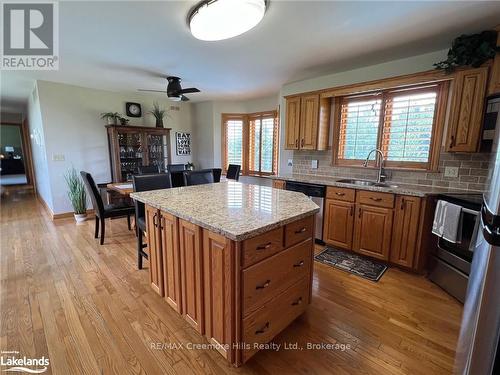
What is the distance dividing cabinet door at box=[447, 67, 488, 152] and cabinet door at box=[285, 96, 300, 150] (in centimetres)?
178

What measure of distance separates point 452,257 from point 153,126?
5.51 m

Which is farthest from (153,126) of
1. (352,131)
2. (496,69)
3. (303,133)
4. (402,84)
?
(496,69)

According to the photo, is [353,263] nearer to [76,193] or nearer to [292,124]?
[292,124]

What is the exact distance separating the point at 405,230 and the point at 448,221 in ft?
1.41

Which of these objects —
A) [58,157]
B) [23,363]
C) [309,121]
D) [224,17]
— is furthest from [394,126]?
Result: [58,157]

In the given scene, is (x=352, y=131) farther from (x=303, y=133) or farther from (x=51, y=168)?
(x=51, y=168)

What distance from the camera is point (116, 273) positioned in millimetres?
2428

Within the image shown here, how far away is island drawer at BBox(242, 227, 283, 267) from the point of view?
4.07ft

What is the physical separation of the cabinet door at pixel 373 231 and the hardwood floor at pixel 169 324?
0.29 metres

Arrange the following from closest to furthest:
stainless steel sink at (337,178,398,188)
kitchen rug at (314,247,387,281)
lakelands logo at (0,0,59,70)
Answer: lakelands logo at (0,0,59,70) → kitchen rug at (314,247,387,281) → stainless steel sink at (337,178,398,188)

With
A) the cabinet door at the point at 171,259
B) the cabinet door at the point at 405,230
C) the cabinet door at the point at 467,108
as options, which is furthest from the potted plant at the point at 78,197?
the cabinet door at the point at 467,108

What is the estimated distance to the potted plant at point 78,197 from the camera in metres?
4.06

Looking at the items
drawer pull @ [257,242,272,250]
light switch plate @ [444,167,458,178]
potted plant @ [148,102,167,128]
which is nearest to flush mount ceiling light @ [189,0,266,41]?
drawer pull @ [257,242,272,250]

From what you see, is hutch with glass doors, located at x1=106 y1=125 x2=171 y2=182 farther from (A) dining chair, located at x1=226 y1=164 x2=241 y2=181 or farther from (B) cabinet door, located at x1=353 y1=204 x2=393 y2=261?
(B) cabinet door, located at x1=353 y1=204 x2=393 y2=261
